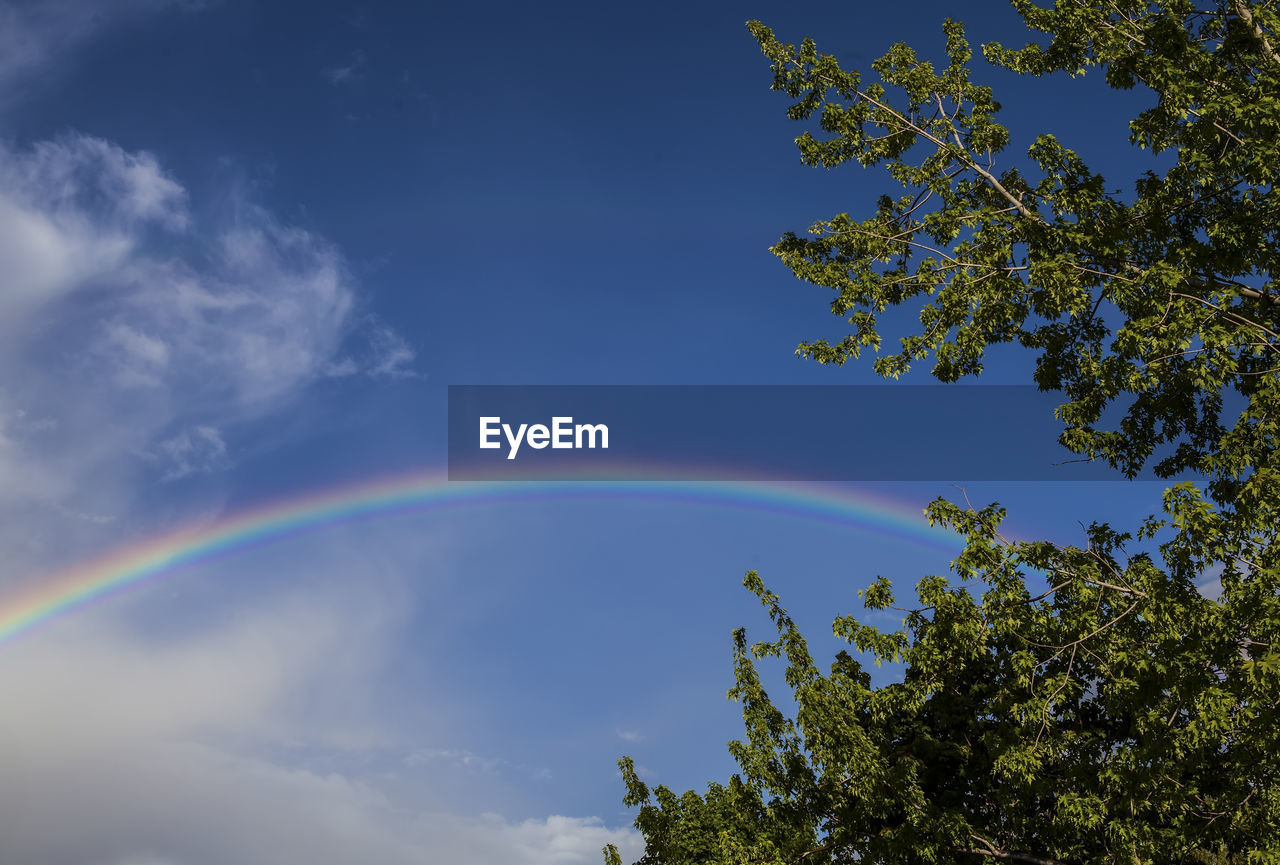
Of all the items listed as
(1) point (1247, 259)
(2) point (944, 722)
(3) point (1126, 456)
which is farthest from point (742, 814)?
(1) point (1247, 259)

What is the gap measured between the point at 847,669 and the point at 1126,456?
374 inches

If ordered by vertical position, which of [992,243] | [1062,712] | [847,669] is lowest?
[1062,712]

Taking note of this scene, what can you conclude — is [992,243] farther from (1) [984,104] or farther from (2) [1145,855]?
(2) [1145,855]

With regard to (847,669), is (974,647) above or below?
below

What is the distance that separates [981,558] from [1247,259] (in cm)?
588

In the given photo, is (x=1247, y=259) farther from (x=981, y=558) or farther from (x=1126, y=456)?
(x=981, y=558)

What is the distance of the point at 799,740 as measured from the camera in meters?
18.0

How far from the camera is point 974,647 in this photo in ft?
46.5

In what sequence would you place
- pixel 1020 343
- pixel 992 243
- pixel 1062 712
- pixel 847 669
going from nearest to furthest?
pixel 992 243
pixel 1020 343
pixel 1062 712
pixel 847 669

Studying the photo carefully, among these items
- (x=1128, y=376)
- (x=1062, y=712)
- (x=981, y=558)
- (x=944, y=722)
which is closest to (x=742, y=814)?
(x=944, y=722)

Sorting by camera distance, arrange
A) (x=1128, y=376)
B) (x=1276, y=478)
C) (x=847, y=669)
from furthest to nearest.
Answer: (x=847, y=669) < (x=1128, y=376) < (x=1276, y=478)

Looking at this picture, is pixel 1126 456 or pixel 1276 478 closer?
pixel 1276 478

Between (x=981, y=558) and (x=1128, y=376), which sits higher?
(x=1128, y=376)

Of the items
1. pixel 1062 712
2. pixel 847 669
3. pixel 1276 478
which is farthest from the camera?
pixel 847 669
